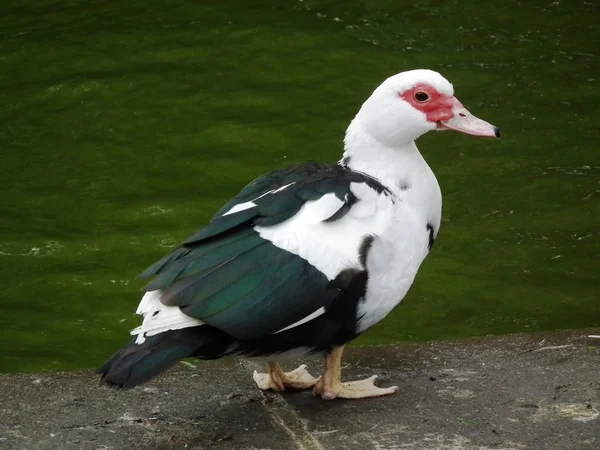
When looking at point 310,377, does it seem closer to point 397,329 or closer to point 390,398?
point 390,398

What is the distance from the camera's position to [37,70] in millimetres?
8375

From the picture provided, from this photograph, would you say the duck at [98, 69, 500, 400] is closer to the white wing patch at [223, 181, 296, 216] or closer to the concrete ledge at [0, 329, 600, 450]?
the white wing patch at [223, 181, 296, 216]

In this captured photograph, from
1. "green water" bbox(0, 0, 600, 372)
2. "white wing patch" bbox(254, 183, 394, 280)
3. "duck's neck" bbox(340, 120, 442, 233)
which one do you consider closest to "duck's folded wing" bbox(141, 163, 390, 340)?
"white wing patch" bbox(254, 183, 394, 280)

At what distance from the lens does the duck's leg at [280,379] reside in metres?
4.02

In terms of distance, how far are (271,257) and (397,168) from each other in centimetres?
71

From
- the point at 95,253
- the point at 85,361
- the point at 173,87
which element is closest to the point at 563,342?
the point at 85,361

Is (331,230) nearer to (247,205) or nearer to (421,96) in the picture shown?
(247,205)

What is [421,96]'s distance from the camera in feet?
13.7

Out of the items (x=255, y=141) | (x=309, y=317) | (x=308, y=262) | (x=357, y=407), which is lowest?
(x=255, y=141)

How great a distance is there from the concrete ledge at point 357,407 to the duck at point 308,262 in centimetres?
13

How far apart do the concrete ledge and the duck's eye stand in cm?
88

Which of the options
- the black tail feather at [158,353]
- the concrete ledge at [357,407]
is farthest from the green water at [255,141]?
the black tail feather at [158,353]

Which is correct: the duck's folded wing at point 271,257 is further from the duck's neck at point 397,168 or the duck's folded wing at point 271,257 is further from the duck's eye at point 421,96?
the duck's eye at point 421,96

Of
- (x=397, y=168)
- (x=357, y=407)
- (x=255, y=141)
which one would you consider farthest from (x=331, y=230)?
(x=255, y=141)
